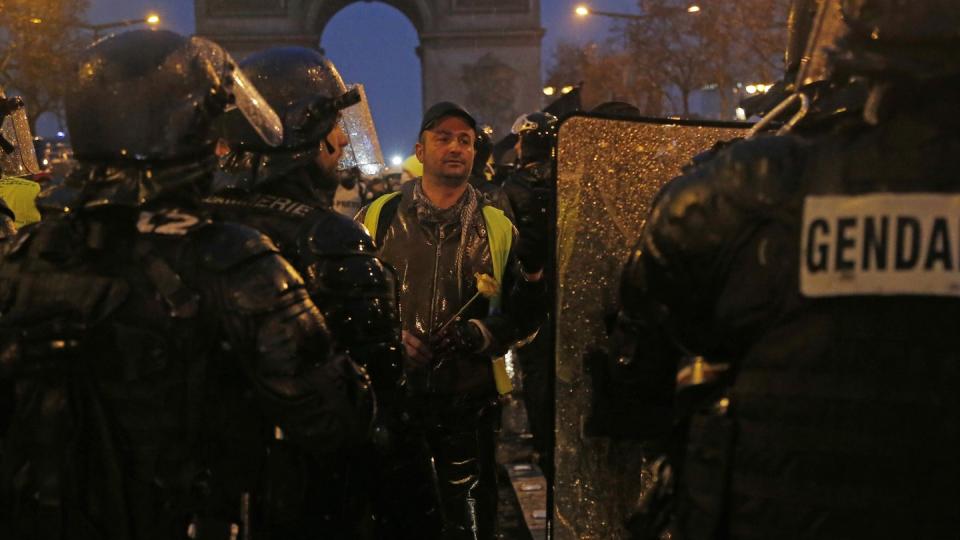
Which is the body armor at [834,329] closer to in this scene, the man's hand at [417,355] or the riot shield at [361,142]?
the man's hand at [417,355]

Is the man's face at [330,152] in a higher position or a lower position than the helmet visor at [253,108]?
lower

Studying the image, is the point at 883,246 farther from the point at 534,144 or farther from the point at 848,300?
the point at 534,144

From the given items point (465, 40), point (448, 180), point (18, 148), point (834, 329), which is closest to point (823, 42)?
point (834, 329)

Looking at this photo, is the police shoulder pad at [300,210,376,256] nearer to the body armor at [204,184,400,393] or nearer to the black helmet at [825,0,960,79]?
the body armor at [204,184,400,393]

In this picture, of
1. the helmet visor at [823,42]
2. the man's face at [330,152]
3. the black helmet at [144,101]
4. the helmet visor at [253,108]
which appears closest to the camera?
the helmet visor at [823,42]

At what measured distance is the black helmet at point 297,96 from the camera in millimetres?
3668

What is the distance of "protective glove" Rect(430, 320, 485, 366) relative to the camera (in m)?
4.52

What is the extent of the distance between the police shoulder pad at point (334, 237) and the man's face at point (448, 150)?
5.02 feet

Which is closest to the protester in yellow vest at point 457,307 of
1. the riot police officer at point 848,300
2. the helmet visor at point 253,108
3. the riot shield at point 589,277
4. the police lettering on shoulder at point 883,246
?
the riot shield at point 589,277

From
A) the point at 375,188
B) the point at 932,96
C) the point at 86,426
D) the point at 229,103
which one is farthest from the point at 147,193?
the point at 375,188

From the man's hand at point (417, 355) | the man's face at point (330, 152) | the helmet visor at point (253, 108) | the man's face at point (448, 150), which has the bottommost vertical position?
the man's hand at point (417, 355)

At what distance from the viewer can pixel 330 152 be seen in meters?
3.76

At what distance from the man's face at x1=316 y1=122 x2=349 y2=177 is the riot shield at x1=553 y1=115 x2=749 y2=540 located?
76 centimetres

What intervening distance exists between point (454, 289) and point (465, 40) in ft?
111
